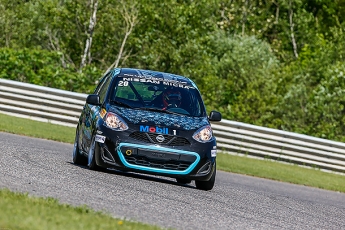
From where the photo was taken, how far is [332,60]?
1560 inches

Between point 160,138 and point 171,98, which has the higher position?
point 171,98

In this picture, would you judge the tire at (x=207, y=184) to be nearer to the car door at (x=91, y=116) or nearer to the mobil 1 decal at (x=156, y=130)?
the mobil 1 decal at (x=156, y=130)

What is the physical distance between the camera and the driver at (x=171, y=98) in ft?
45.5

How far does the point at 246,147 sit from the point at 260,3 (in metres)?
29.7

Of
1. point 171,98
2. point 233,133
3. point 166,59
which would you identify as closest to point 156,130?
point 171,98

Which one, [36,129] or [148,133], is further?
[36,129]

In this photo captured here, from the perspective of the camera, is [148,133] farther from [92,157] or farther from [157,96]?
[157,96]

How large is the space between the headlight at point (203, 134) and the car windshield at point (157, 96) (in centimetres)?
57

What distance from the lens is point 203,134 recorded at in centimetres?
1329

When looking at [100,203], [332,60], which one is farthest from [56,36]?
[100,203]

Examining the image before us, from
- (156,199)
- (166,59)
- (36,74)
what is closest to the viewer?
(156,199)

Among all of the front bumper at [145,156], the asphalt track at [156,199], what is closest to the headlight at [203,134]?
the front bumper at [145,156]

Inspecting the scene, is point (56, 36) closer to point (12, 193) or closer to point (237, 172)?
point (237, 172)

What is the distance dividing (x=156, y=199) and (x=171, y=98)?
3.50m
